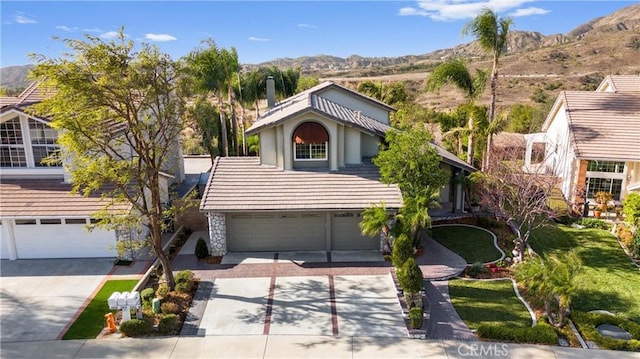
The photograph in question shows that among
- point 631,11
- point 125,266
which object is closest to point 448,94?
point 125,266

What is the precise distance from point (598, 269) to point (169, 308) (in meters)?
19.3

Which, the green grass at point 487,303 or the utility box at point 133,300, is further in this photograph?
the green grass at point 487,303

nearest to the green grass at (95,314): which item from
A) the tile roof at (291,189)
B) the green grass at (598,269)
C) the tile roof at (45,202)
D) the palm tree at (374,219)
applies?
the tile roof at (45,202)

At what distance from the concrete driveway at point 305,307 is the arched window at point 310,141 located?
7378mm

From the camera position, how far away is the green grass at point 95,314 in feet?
53.7

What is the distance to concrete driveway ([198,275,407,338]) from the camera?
16.5m

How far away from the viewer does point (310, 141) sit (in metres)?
Result: 24.2

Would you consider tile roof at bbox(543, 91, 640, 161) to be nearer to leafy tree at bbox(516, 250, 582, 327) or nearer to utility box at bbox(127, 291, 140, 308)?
leafy tree at bbox(516, 250, 582, 327)

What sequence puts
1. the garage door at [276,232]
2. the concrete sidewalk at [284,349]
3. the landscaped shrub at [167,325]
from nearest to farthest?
the concrete sidewalk at [284,349]
the landscaped shrub at [167,325]
the garage door at [276,232]

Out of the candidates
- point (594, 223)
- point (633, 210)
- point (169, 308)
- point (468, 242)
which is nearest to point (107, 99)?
point (169, 308)

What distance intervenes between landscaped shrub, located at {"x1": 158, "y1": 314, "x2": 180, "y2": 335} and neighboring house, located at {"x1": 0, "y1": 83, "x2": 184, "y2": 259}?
7.17 meters

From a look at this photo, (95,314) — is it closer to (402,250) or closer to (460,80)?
(402,250)

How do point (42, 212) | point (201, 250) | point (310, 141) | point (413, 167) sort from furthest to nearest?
1. point (310, 141)
2. point (201, 250)
3. point (42, 212)
4. point (413, 167)

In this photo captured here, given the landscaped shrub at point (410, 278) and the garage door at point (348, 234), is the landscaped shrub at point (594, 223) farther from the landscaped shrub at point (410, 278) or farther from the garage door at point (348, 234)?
the landscaped shrub at point (410, 278)
